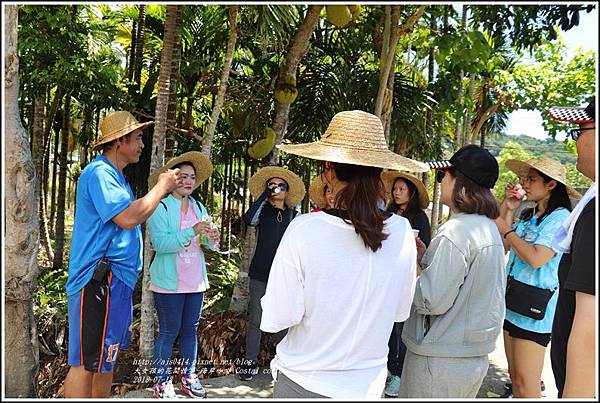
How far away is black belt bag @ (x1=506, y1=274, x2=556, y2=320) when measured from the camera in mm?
3150

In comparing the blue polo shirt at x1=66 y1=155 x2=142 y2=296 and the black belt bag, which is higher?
the blue polo shirt at x1=66 y1=155 x2=142 y2=296

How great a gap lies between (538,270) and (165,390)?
262 centimetres

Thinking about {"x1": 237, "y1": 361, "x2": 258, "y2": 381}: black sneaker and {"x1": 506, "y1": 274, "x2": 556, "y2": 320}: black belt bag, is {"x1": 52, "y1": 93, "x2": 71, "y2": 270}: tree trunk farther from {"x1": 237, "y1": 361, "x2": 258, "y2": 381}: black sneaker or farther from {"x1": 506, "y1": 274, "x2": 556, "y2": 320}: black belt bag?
{"x1": 506, "y1": 274, "x2": 556, "y2": 320}: black belt bag

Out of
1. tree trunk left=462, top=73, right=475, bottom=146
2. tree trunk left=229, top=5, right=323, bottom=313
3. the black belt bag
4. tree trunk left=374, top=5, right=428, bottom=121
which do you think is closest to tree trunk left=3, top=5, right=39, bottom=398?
tree trunk left=229, top=5, right=323, bottom=313

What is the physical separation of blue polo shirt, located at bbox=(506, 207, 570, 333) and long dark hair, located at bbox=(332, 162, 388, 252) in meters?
1.67

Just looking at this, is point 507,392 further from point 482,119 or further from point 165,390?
point 482,119

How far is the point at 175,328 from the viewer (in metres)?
3.77

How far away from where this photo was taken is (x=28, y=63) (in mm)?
5438

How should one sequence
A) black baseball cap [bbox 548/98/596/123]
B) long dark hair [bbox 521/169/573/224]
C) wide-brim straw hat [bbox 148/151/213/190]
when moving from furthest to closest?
wide-brim straw hat [bbox 148/151/213/190]
long dark hair [bbox 521/169/573/224]
black baseball cap [bbox 548/98/596/123]

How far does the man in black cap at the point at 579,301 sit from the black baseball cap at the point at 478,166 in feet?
1.59

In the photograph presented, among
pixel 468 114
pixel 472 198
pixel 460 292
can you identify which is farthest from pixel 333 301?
pixel 468 114

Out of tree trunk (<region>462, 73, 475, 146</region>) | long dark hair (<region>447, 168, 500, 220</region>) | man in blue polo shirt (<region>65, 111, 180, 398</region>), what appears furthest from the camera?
tree trunk (<region>462, 73, 475, 146</region>)

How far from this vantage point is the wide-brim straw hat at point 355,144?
1915mm

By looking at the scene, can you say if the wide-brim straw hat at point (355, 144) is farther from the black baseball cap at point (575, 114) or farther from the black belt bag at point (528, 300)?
the black belt bag at point (528, 300)
